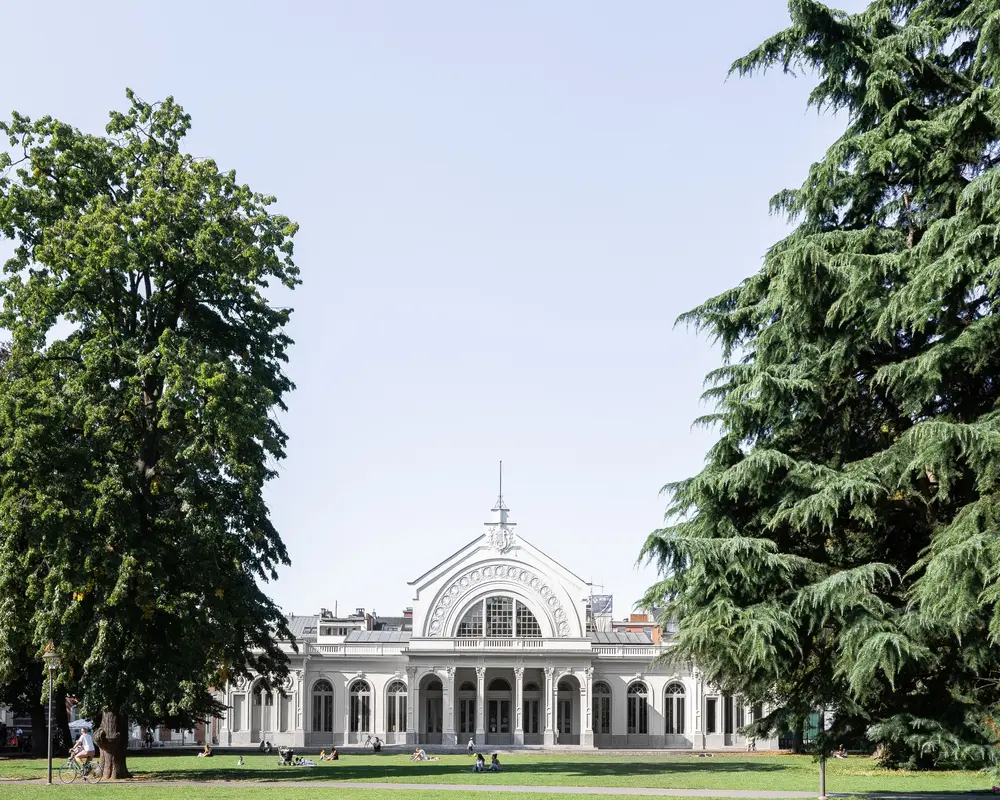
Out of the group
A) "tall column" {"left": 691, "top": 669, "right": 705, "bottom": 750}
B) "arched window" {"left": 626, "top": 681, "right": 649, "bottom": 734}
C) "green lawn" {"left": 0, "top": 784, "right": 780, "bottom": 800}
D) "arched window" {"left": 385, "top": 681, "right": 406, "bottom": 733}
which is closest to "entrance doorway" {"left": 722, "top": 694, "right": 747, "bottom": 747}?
"tall column" {"left": 691, "top": 669, "right": 705, "bottom": 750}

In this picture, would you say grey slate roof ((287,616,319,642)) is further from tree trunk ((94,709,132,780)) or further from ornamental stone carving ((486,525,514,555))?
tree trunk ((94,709,132,780))

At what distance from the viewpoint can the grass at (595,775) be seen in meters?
25.3

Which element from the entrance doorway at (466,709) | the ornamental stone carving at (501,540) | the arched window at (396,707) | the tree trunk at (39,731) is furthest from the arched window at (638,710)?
the tree trunk at (39,731)

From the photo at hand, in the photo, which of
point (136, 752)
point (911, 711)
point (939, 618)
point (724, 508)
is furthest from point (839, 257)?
point (136, 752)

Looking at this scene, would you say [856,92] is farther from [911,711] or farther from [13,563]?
[13,563]

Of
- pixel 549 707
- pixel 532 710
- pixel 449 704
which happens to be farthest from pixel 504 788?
pixel 532 710

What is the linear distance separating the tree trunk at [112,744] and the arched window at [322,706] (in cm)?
3143

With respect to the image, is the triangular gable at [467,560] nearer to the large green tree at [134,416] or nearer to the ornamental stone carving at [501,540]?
the ornamental stone carving at [501,540]

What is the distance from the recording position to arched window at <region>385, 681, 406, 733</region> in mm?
58719

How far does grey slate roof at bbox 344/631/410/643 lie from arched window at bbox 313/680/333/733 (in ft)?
8.25

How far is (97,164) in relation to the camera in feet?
92.8

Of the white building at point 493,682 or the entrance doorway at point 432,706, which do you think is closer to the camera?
the white building at point 493,682

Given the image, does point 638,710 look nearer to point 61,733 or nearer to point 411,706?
point 411,706

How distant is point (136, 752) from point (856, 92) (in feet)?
149
